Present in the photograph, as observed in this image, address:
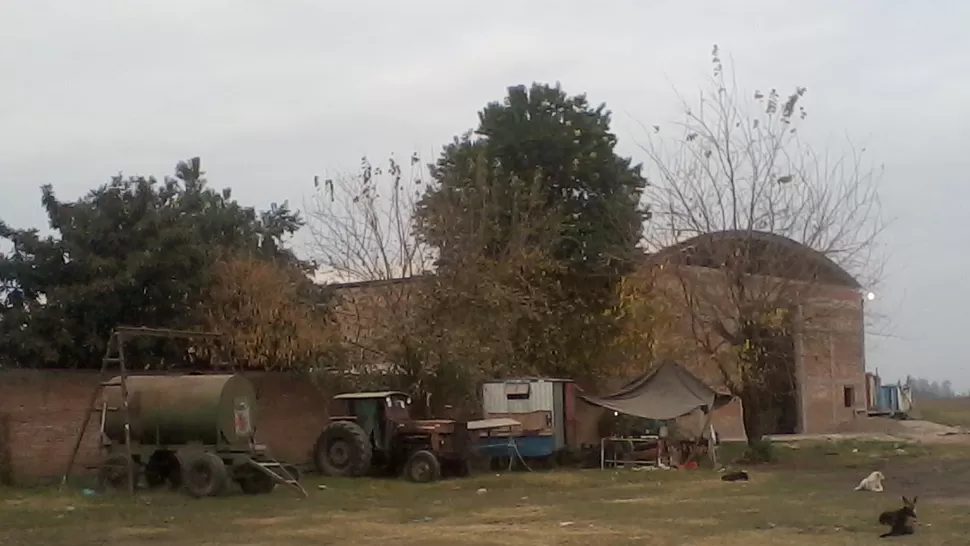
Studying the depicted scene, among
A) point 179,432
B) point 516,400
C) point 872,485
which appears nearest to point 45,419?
point 179,432

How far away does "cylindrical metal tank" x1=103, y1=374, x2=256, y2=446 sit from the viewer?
19828 millimetres

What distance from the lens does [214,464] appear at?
750 inches

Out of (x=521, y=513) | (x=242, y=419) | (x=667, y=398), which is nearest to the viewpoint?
(x=521, y=513)

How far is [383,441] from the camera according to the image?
76.9 feet

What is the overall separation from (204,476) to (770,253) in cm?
1437

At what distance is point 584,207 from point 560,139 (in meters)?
1.84

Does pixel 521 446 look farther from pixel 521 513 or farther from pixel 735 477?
pixel 521 513

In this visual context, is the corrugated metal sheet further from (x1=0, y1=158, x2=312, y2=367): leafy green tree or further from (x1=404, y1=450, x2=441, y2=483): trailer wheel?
(x1=0, y1=158, x2=312, y2=367): leafy green tree

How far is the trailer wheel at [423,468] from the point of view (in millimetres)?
22578

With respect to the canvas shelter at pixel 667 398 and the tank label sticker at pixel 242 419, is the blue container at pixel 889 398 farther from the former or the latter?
the tank label sticker at pixel 242 419

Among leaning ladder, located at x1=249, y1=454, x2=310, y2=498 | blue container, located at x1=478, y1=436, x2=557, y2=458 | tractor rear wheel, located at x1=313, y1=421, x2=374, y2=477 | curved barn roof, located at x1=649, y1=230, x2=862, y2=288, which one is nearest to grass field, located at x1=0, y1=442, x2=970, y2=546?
leaning ladder, located at x1=249, y1=454, x2=310, y2=498

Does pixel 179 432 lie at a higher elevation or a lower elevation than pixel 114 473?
higher

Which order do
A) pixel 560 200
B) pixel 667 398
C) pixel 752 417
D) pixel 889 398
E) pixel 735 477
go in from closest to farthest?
pixel 735 477 < pixel 667 398 < pixel 752 417 < pixel 560 200 < pixel 889 398

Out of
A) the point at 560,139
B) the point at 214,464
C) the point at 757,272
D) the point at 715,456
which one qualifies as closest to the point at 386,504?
the point at 214,464
